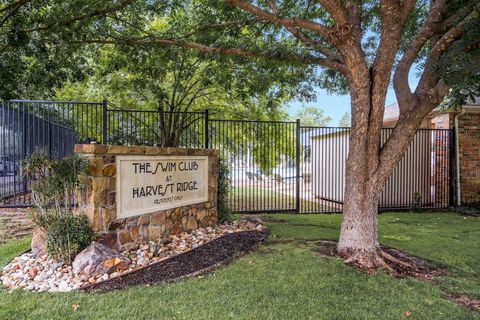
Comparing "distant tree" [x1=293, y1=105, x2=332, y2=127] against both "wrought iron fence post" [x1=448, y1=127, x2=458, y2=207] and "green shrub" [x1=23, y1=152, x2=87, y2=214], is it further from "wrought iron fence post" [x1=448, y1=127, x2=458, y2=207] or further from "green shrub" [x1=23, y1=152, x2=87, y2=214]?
"green shrub" [x1=23, y1=152, x2=87, y2=214]

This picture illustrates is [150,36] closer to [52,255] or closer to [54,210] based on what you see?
[54,210]

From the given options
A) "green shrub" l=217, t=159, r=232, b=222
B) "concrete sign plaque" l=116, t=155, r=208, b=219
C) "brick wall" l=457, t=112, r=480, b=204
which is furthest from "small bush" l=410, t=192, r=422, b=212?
"concrete sign plaque" l=116, t=155, r=208, b=219

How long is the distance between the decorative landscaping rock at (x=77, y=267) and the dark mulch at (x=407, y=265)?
1949 mm

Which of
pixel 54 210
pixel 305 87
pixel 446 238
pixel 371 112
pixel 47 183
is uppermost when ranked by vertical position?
pixel 305 87

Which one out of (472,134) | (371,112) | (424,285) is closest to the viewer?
(424,285)

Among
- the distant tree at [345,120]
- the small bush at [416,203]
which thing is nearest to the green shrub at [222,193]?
the small bush at [416,203]

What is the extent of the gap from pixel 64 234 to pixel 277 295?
8.39 feet

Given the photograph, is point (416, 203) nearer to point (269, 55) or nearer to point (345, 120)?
point (269, 55)

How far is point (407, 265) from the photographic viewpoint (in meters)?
4.27

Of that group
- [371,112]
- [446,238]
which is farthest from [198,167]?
[446,238]

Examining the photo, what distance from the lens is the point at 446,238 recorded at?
19.6 feet

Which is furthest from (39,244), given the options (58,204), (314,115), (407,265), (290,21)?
(314,115)

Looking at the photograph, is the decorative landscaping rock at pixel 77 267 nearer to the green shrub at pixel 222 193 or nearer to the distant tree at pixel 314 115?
the green shrub at pixel 222 193

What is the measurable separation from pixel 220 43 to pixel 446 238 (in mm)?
5174
